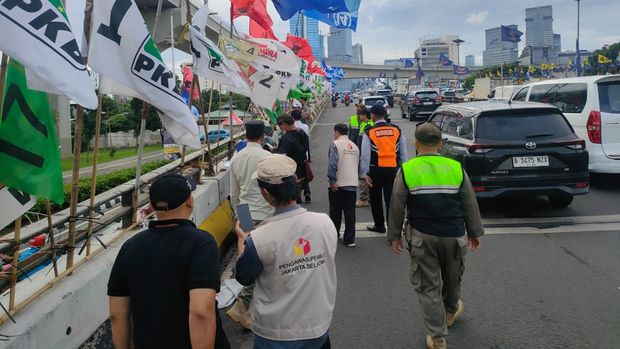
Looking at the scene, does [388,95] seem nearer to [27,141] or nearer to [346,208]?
[346,208]

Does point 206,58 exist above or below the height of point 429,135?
above

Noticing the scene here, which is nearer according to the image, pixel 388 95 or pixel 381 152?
pixel 381 152

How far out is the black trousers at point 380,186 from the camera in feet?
22.5

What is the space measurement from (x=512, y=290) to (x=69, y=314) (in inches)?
150

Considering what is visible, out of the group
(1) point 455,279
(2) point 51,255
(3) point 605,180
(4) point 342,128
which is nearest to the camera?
(2) point 51,255

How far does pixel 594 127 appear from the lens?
8.86 metres

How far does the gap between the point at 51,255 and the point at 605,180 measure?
9.93m

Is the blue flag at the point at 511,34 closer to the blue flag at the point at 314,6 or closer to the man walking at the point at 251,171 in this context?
the blue flag at the point at 314,6

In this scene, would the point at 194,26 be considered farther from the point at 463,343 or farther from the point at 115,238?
the point at 463,343

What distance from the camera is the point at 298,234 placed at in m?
2.43

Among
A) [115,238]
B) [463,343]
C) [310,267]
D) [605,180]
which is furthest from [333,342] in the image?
[605,180]

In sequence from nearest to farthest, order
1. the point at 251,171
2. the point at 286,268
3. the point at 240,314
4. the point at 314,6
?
the point at 286,268 → the point at 240,314 → the point at 251,171 → the point at 314,6

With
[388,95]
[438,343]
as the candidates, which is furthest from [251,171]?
[388,95]

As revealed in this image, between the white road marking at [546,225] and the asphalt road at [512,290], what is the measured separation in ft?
0.04
